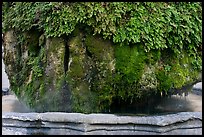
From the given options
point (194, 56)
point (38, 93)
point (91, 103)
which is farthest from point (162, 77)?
point (38, 93)

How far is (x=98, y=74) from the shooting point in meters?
4.16

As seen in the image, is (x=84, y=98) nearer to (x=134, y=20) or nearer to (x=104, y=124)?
(x=104, y=124)

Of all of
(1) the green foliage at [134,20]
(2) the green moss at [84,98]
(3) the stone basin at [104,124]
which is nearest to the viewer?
(3) the stone basin at [104,124]

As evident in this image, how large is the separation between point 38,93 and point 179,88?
5.17 feet

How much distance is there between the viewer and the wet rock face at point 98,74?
4.11 m

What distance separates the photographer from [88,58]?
4.16 meters

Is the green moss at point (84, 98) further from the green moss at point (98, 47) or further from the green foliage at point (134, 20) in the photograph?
the green foliage at point (134, 20)

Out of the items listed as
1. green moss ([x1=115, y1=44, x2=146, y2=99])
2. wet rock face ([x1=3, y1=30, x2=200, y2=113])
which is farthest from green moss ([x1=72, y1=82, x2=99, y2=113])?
green moss ([x1=115, y1=44, x2=146, y2=99])

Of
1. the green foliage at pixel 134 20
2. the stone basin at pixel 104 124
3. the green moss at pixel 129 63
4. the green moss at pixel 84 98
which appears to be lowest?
the stone basin at pixel 104 124

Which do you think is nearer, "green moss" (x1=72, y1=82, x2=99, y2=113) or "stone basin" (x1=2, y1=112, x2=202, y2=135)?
"stone basin" (x1=2, y1=112, x2=202, y2=135)

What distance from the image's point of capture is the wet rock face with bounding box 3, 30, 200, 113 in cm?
411

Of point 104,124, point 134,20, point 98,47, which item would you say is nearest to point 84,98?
point 98,47

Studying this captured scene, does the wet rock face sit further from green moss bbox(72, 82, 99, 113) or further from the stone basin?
the stone basin

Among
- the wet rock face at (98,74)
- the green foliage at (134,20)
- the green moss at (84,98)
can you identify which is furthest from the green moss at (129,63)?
the green moss at (84,98)
